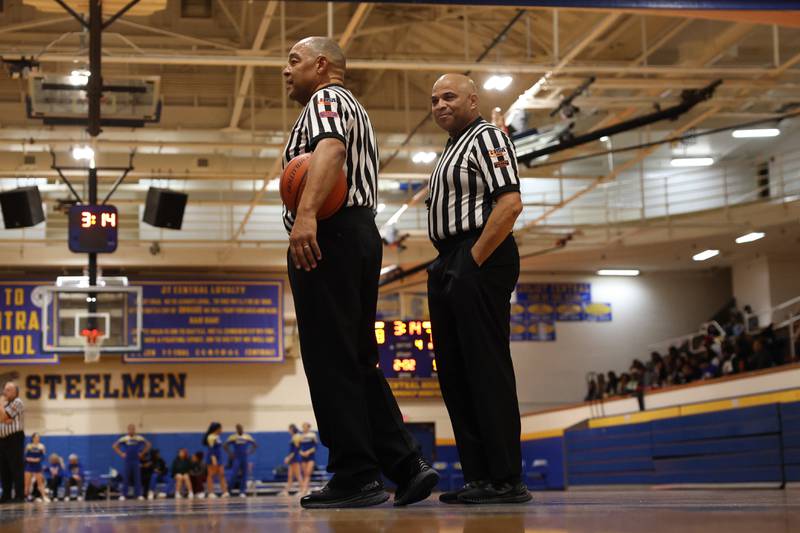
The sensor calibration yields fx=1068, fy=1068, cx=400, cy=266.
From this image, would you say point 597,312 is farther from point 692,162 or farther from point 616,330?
point 692,162

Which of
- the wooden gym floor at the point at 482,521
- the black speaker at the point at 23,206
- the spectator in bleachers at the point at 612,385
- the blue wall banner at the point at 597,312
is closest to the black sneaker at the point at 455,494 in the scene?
the wooden gym floor at the point at 482,521

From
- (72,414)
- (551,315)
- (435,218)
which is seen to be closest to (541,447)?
(551,315)

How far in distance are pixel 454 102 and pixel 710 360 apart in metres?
18.5

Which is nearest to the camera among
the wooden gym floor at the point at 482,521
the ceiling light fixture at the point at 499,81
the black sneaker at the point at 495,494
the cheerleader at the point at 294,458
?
the wooden gym floor at the point at 482,521

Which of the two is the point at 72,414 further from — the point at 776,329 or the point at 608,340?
the point at 776,329

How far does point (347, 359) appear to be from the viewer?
3.89 meters

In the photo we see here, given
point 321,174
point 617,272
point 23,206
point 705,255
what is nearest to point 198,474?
point 23,206

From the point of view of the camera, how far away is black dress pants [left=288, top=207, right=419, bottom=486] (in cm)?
385

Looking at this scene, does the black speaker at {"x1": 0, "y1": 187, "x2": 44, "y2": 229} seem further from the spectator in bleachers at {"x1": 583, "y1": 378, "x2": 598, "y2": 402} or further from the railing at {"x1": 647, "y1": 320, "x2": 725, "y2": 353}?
the spectator in bleachers at {"x1": 583, "y1": 378, "x2": 598, "y2": 402}

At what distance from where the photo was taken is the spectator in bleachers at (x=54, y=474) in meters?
24.1

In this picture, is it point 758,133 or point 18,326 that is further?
point 18,326

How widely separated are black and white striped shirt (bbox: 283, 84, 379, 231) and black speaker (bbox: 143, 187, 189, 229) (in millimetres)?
13987

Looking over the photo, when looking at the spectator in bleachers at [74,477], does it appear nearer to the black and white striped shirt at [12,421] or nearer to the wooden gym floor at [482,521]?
the black and white striped shirt at [12,421]

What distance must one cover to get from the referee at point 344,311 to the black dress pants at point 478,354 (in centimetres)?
29
